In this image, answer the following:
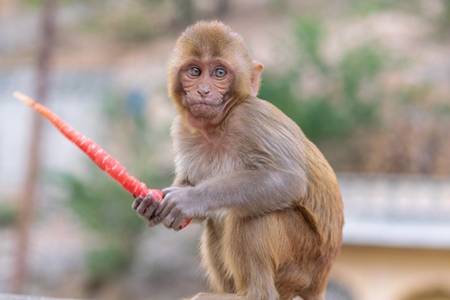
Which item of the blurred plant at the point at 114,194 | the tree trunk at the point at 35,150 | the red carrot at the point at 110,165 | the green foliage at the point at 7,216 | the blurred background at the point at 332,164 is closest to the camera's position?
the red carrot at the point at 110,165

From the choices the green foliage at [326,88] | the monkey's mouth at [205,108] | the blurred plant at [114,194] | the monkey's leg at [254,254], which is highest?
the green foliage at [326,88]

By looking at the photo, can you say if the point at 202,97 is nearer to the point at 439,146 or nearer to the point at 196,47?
the point at 196,47

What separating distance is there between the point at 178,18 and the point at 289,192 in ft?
106

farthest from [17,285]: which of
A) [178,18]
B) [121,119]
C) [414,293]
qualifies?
[178,18]

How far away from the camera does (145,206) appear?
4480mm

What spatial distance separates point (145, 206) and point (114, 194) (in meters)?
13.3

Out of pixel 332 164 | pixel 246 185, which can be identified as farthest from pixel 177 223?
pixel 332 164

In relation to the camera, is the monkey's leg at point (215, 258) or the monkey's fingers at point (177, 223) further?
the monkey's leg at point (215, 258)

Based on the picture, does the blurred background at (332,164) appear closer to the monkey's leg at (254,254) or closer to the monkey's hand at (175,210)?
the monkey's leg at (254,254)

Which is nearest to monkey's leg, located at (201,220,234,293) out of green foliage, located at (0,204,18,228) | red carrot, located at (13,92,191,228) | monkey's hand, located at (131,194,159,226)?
red carrot, located at (13,92,191,228)

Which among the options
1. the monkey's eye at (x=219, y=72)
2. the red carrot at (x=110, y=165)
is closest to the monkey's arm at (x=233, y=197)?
the red carrot at (x=110, y=165)

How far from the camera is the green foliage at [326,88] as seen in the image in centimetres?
1762

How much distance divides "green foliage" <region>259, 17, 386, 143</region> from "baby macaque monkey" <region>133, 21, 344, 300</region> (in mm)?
12536

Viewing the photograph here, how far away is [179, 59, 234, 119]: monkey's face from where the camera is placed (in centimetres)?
466
